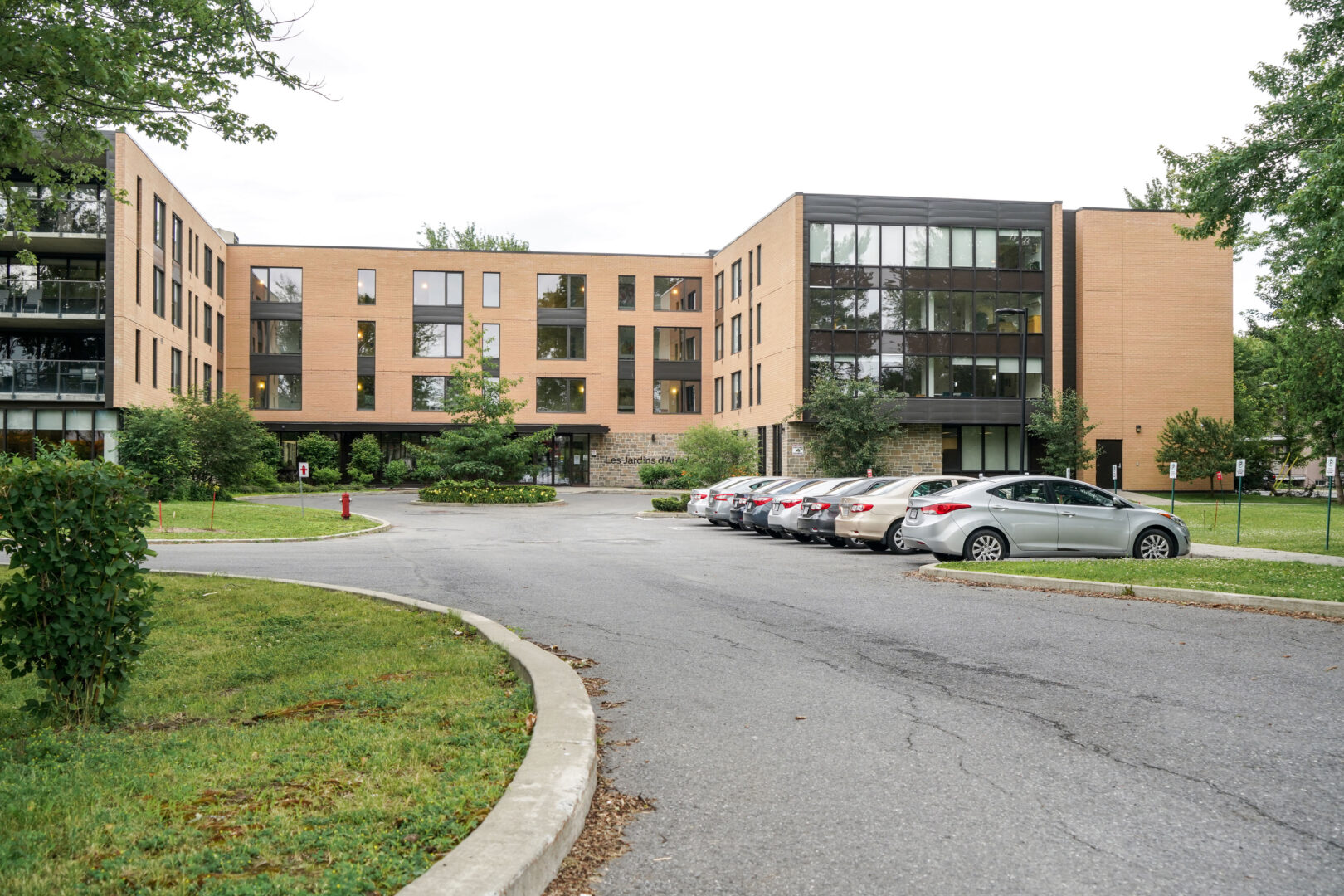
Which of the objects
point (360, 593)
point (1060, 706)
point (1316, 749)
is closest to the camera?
point (1316, 749)

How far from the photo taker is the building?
3922cm

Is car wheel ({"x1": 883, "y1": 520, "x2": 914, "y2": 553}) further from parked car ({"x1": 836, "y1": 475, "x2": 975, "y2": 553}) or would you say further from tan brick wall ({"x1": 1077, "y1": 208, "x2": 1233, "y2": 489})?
tan brick wall ({"x1": 1077, "y1": 208, "x2": 1233, "y2": 489})

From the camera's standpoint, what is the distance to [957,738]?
18.6ft

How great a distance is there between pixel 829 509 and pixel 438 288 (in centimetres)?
4007

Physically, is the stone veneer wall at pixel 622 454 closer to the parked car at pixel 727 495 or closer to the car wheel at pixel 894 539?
the parked car at pixel 727 495

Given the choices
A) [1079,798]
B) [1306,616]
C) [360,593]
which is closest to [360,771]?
[1079,798]

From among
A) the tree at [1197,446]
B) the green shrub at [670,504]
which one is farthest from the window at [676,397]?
the tree at [1197,446]

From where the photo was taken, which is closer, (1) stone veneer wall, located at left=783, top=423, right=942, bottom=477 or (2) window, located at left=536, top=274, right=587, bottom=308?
(1) stone veneer wall, located at left=783, top=423, right=942, bottom=477

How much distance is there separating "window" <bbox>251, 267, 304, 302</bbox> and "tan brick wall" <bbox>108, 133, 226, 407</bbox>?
6195 mm

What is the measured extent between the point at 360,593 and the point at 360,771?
22.5ft

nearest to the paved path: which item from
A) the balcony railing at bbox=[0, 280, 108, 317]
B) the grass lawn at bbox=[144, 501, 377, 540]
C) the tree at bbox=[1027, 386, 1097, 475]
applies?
the grass lawn at bbox=[144, 501, 377, 540]

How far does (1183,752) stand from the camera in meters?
5.35

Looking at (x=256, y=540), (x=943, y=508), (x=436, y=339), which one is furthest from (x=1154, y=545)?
(x=436, y=339)

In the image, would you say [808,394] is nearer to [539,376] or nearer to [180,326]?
[539,376]
